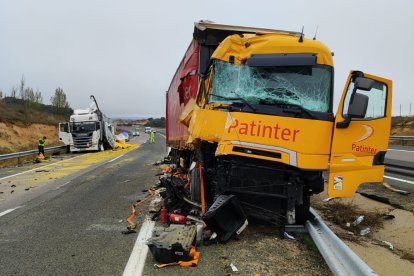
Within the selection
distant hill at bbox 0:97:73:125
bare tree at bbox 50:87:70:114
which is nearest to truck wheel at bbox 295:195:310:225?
distant hill at bbox 0:97:73:125

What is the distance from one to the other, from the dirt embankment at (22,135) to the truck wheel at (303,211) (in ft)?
97.8

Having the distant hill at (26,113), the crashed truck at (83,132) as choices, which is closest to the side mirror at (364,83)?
the crashed truck at (83,132)

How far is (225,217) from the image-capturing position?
608 cm

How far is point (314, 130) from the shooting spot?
19.8 ft

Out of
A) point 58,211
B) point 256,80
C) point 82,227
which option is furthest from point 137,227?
point 256,80

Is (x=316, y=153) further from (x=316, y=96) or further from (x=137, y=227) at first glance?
(x=137, y=227)

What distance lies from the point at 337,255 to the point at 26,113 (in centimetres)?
5558

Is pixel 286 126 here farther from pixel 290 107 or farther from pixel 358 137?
pixel 358 137

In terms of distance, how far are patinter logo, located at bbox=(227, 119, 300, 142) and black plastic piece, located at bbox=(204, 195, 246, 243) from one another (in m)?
0.93

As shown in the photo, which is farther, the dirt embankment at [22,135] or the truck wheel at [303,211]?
the dirt embankment at [22,135]

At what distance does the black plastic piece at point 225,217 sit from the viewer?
19.1ft

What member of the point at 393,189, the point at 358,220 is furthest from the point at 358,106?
the point at 393,189

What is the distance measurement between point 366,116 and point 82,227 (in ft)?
15.1

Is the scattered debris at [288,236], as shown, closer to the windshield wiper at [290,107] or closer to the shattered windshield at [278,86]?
the windshield wiper at [290,107]
